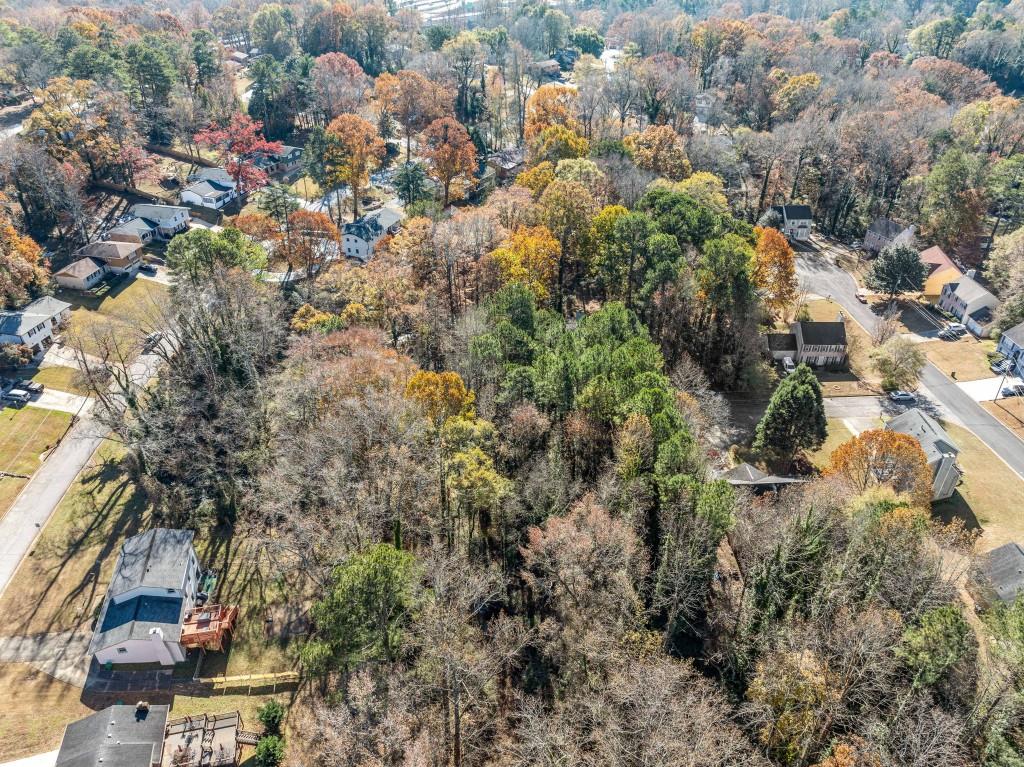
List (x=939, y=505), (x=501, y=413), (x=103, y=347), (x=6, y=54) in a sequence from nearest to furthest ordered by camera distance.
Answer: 1. (x=501, y=413)
2. (x=939, y=505)
3. (x=103, y=347)
4. (x=6, y=54)

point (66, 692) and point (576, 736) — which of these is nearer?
point (576, 736)

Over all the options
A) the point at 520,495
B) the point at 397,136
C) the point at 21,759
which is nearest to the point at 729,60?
the point at 397,136

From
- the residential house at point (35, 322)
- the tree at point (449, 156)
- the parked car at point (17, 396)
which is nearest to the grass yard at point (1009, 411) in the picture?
the tree at point (449, 156)

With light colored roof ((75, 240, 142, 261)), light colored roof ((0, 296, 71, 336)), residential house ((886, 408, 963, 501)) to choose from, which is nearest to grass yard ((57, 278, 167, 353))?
light colored roof ((0, 296, 71, 336))

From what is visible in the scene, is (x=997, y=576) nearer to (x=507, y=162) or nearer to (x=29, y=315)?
(x=29, y=315)

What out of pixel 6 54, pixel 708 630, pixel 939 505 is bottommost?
pixel 939 505

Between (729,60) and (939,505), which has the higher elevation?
(729,60)

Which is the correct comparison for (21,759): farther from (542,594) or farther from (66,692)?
(542,594)

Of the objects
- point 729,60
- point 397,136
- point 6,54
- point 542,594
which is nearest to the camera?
point 542,594
